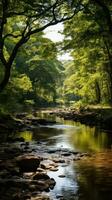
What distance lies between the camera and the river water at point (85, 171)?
12.2m

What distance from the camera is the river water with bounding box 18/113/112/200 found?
12.2 m

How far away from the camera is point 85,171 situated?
15.1 meters

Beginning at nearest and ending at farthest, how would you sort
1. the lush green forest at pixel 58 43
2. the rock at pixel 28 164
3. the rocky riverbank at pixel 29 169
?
1. the rocky riverbank at pixel 29 169
2. the rock at pixel 28 164
3. the lush green forest at pixel 58 43

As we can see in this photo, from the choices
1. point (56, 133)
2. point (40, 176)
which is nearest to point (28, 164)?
point (40, 176)

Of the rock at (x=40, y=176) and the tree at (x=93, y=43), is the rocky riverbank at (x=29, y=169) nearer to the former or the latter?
the rock at (x=40, y=176)

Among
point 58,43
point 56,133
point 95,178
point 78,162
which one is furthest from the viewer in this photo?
point 58,43

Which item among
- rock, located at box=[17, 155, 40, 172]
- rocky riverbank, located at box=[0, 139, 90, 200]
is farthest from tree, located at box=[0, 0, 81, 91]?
rock, located at box=[17, 155, 40, 172]

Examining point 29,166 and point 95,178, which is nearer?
point 95,178

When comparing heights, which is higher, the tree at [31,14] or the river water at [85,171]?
the tree at [31,14]

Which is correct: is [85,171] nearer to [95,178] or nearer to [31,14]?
[95,178]

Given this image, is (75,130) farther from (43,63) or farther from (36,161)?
(43,63)

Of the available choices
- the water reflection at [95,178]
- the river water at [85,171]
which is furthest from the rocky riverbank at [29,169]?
the water reflection at [95,178]

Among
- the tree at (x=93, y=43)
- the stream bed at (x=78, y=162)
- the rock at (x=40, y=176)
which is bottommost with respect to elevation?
the stream bed at (x=78, y=162)

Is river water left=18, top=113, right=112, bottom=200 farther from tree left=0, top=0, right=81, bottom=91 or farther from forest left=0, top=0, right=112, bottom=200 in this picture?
tree left=0, top=0, right=81, bottom=91
